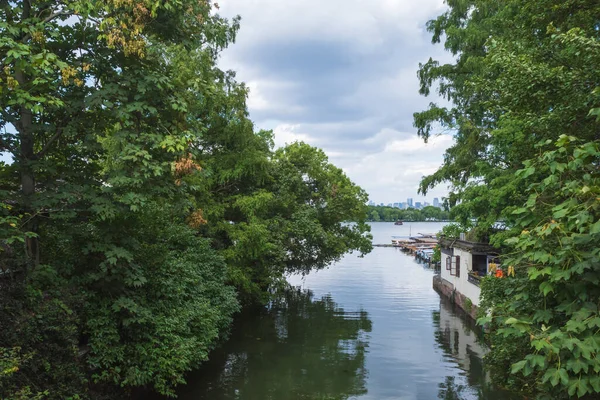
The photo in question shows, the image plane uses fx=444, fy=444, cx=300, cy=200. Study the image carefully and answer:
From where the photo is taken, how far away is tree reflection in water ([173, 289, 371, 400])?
14617mm

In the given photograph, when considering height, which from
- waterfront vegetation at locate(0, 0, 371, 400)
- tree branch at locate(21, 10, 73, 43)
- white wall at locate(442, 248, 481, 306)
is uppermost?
tree branch at locate(21, 10, 73, 43)

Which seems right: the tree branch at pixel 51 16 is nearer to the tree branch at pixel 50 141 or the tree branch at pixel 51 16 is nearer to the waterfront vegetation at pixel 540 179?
the tree branch at pixel 50 141

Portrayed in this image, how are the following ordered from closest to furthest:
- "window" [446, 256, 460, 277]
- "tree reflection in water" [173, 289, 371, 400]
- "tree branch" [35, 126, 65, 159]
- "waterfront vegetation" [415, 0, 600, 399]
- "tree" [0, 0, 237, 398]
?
"waterfront vegetation" [415, 0, 600, 399]
"tree" [0, 0, 237, 398]
"tree branch" [35, 126, 65, 159]
"tree reflection in water" [173, 289, 371, 400]
"window" [446, 256, 460, 277]

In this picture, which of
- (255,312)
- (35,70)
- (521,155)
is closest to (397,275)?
(255,312)

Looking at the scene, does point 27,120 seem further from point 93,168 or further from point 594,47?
point 594,47

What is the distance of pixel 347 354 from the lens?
1911 centimetres

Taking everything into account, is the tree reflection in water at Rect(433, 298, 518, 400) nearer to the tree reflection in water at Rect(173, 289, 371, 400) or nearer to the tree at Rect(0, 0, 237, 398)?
the tree reflection in water at Rect(173, 289, 371, 400)

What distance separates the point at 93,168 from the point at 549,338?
32.6 ft

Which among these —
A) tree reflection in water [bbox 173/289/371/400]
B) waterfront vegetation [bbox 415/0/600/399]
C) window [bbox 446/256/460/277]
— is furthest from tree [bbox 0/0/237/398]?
window [bbox 446/256/460/277]

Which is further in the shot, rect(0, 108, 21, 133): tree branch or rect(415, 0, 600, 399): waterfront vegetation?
rect(0, 108, 21, 133): tree branch

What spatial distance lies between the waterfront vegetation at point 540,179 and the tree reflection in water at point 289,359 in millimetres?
5895

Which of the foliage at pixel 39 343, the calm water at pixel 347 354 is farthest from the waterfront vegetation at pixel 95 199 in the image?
the calm water at pixel 347 354

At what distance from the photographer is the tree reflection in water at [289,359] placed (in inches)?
575

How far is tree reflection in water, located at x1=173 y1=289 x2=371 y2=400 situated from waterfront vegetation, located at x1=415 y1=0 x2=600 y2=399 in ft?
19.3
